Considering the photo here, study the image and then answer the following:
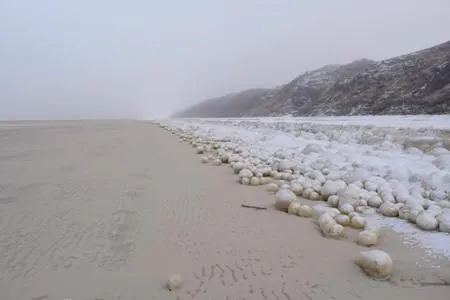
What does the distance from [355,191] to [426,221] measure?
28.3 inches

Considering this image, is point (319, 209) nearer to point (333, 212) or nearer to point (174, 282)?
point (333, 212)

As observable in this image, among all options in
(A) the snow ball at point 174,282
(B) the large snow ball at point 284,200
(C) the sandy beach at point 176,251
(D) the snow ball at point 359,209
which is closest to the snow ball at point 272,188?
(C) the sandy beach at point 176,251

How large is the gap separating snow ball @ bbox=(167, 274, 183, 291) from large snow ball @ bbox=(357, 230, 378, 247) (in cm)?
130

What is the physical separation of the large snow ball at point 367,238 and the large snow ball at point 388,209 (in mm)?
614

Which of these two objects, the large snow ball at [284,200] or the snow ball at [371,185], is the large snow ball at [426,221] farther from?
the large snow ball at [284,200]

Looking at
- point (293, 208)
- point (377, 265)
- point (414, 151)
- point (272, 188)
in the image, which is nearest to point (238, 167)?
point (272, 188)

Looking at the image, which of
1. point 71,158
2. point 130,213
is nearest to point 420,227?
point 130,213

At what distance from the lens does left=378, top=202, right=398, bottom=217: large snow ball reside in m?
2.86

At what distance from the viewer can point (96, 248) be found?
7.27ft

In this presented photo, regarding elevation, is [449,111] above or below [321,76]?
below

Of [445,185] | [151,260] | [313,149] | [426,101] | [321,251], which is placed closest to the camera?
[151,260]

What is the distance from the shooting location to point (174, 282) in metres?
1.75

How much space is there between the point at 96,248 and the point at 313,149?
4.48 meters

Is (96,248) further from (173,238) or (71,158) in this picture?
(71,158)
